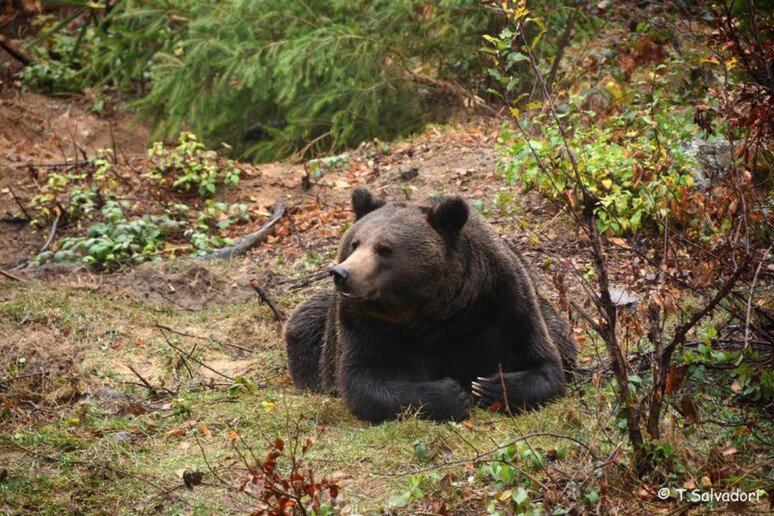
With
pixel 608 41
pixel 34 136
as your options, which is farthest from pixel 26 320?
pixel 34 136

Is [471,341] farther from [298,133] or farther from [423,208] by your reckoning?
[298,133]

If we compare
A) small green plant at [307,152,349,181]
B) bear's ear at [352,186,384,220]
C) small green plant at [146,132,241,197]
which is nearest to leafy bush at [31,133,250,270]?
small green plant at [146,132,241,197]

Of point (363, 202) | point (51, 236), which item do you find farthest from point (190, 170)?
point (363, 202)

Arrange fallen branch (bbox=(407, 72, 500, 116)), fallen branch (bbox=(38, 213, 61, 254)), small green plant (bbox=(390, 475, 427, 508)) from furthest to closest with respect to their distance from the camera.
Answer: fallen branch (bbox=(407, 72, 500, 116)) → fallen branch (bbox=(38, 213, 61, 254)) → small green plant (bbox=(390, 475, 427, 508))

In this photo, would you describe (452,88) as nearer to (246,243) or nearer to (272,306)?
(246,243)

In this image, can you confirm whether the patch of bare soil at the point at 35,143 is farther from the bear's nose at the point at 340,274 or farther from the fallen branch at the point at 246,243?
the bear's nose at the point at 340,274

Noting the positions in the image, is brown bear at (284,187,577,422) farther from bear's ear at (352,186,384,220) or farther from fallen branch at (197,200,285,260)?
fallen branch at (197,200,285,260)

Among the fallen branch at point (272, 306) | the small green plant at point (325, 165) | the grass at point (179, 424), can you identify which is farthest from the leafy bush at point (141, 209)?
the fallen branch at point (272, 306)

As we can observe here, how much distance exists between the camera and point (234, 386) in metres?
6.06

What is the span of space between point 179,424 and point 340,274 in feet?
4.82

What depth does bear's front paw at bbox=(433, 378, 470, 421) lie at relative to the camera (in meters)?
5.24

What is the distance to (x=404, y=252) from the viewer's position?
5352 millimetres

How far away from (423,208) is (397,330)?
78 centimetres

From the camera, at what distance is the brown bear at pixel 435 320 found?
17.4ft
